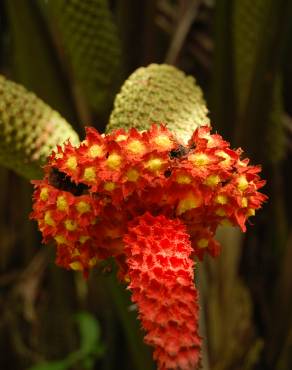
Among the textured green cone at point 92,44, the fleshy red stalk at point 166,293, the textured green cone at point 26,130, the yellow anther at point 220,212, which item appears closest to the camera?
the fleshy red stalk at point 166,293

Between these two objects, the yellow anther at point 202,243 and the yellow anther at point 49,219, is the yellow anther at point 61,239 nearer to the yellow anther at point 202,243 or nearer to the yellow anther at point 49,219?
the yellow anther at point 49,219

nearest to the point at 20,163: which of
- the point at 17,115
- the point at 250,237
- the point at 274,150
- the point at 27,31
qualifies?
the point at 17,115

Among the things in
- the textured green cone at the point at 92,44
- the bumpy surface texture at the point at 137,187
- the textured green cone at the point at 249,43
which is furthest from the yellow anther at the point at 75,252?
the textured green cone at the point at 249,43

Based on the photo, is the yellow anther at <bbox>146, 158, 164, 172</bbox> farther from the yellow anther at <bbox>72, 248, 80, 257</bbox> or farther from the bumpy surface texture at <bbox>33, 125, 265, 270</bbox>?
the yellow anther at <bbox>72, 248, 80, 257</bbox>

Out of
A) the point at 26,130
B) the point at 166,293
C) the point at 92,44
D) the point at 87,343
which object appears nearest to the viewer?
the point at 166,293

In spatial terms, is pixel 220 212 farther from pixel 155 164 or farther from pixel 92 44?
pixel 92 44

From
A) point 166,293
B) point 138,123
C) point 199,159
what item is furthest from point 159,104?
point 166,293
